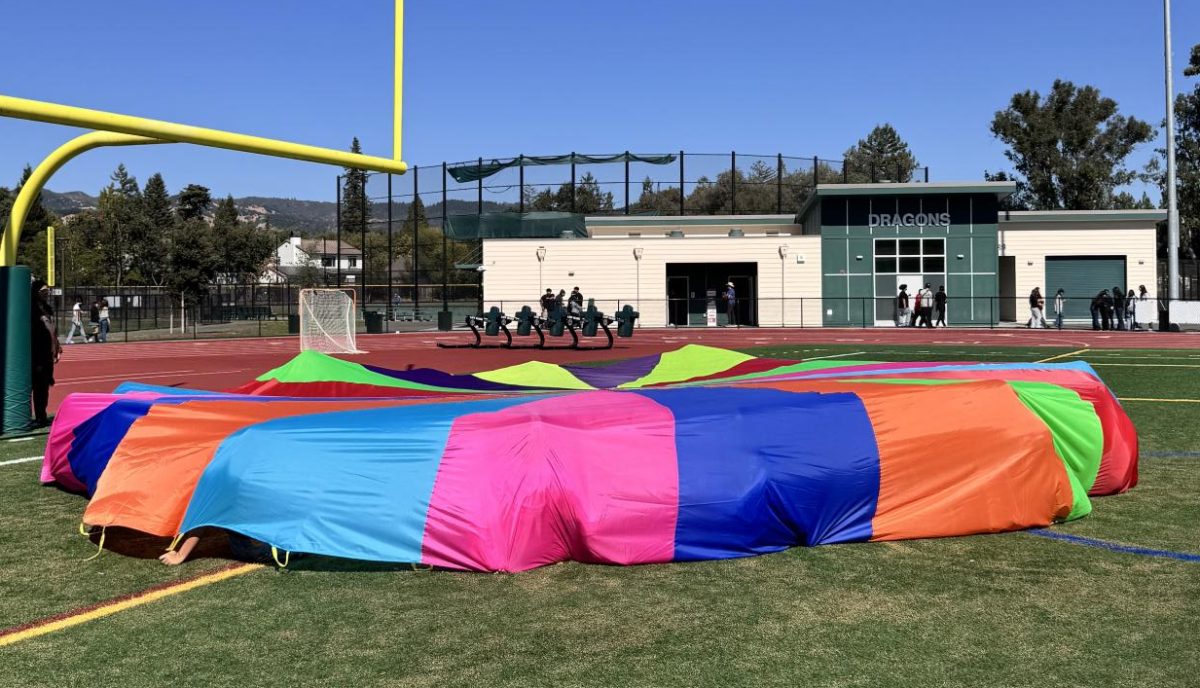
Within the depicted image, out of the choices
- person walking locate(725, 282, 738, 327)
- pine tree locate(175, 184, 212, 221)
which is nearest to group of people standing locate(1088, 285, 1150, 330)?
person walking locate(725, 282, 738, 327)

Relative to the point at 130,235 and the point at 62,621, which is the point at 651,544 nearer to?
the point at 62,621

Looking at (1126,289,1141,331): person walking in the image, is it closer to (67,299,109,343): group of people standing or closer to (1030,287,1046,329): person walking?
(1030,287,1046,329): person walking

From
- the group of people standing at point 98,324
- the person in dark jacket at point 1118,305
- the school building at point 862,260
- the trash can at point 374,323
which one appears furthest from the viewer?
the school building at point 862,260

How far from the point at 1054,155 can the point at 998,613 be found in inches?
2807

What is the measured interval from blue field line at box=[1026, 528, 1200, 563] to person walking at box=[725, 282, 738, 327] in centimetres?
3261

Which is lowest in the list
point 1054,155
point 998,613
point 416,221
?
point 998,613

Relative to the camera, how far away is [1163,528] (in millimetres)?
6121

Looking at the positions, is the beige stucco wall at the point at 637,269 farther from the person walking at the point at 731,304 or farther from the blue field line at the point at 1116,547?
the blue field line at the point at 1116,547

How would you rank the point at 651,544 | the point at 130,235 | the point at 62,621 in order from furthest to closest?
the point at 130,235, the point at 651,544, the point at 62,621

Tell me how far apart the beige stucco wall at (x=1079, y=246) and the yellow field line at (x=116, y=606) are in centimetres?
3998

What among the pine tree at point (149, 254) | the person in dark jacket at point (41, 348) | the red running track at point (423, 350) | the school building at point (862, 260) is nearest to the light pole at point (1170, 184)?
the red running track at point (423, 350)

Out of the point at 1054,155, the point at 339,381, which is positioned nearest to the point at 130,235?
the point at 1054,155

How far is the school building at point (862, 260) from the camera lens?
39656 mm

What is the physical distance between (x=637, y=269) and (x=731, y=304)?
414 centimetres
